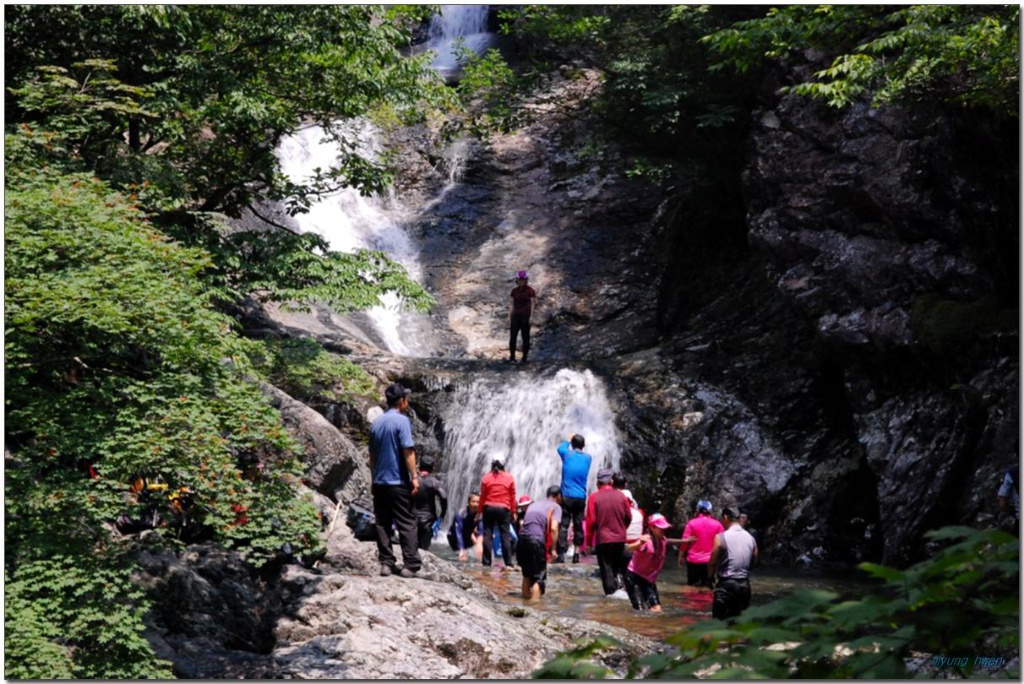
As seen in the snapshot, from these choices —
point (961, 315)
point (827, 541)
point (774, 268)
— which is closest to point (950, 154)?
point (961, 315)

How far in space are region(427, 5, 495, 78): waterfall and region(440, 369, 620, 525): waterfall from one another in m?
15.1

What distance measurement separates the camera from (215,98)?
565 inches

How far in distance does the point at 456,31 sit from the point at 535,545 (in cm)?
2379

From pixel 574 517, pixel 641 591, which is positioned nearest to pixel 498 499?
pixel 574 517

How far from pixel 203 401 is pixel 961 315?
35.0 ft

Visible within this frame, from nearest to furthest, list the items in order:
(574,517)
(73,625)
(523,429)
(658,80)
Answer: (73,625)
(574,517)
(523,429)
(658,80)

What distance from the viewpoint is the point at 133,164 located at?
12625mm

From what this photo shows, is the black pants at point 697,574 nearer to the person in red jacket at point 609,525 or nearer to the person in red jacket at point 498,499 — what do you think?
the person in red jacket at point 609,525

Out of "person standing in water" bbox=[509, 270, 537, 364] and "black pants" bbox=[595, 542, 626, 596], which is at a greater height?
"person standing in water" bbox=[509, 270, 537, 364]

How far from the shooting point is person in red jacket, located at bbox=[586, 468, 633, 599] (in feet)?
34.2

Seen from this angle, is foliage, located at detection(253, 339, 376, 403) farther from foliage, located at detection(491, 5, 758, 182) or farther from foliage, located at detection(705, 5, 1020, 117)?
foliage, located at detection(491, 5, 758, 182)

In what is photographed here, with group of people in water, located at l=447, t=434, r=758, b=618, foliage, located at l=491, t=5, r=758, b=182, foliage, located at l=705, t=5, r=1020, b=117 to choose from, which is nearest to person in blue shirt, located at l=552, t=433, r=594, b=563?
group of people in water, located at l=447, t=434, r=758, b=618

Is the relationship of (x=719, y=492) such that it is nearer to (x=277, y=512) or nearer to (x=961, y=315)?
(x=961, y=315)

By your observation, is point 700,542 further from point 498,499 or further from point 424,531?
point 424,531
